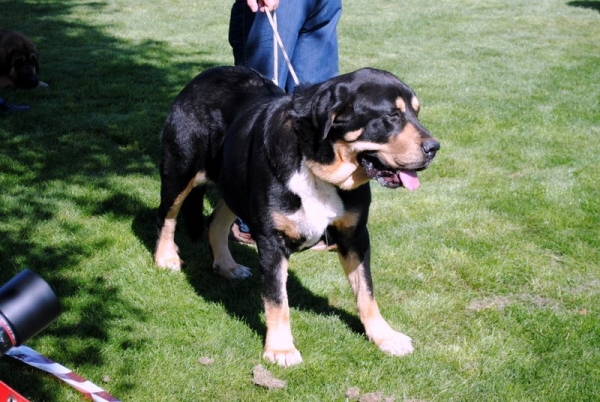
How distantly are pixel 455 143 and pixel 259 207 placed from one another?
16.0ft

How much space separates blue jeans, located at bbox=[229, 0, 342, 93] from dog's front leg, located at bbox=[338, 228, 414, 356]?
1.93m

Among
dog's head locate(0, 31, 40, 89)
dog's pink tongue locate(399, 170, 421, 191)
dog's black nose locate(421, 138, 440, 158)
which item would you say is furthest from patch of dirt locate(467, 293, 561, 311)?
dog's head locate(0, 31, 40, 89)

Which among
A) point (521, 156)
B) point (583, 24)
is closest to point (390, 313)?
point (521, 156)

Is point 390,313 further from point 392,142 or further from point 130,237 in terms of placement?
point 130,237

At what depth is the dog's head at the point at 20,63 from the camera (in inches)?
403

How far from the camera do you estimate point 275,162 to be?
4379 millimetres

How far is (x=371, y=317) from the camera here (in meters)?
4.74

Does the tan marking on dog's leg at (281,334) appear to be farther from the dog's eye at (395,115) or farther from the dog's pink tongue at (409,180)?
the dog's eye at (395,115)

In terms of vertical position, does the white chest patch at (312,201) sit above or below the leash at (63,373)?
above

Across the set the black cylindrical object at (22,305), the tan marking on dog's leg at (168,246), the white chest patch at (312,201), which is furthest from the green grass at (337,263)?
the black cylindrical object at (22,305)

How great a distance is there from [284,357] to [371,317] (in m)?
0.61

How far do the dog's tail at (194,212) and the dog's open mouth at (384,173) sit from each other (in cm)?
187

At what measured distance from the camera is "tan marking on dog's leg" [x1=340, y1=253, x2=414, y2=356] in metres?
4.65

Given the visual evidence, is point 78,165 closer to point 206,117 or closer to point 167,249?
point 167,249
